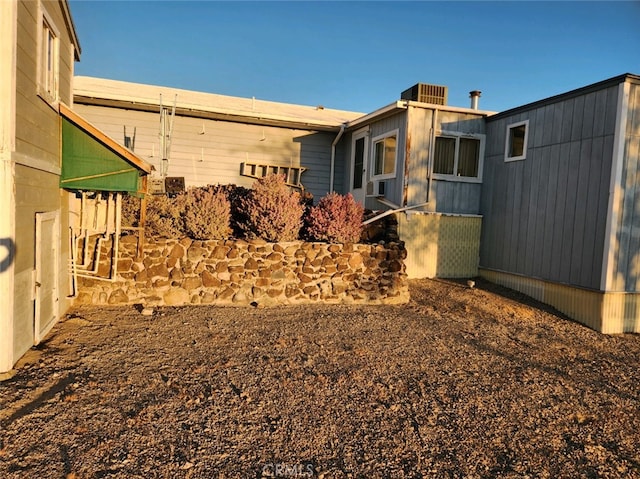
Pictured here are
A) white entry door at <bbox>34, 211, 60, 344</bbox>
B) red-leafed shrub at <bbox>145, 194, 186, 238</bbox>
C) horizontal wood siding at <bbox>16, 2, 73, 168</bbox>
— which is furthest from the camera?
red-leafed shrub at <bbox>145, 194, 186, 238</bbox>

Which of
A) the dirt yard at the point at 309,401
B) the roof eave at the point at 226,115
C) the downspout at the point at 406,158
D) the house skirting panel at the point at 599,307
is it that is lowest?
the dirt yard at the point at 309,401

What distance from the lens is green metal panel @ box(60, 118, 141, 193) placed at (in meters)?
6.19

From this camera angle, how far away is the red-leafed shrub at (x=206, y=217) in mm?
7660

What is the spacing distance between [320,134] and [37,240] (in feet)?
30.6

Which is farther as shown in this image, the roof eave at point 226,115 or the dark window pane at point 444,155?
the roof eave at point 226,115

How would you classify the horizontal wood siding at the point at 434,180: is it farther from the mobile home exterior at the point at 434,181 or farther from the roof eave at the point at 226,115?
the roof eave at the point at 226,115

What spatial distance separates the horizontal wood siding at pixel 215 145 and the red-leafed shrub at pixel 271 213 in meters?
4.32

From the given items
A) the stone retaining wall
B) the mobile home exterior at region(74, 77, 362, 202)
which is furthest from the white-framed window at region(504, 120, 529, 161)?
the mobile home exterior at region(74, 77, 362, 202)

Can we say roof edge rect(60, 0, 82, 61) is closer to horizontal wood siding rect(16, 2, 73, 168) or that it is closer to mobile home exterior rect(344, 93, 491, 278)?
horizontal wood siding rect(16, 2, 73, 168)

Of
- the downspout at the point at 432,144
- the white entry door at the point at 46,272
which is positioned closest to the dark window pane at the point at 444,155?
the downspout at the point at 432,144

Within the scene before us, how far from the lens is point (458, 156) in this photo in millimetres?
10984

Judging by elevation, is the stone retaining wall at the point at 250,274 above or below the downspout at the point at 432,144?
below

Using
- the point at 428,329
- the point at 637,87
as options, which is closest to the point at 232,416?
the point at 428,329

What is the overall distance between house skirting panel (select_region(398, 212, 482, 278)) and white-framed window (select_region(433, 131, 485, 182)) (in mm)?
1066
